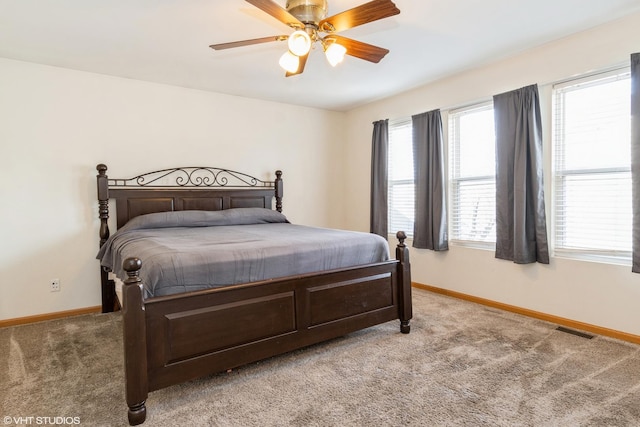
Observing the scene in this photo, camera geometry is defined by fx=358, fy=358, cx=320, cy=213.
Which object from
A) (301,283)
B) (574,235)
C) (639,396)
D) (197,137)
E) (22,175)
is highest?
(197,137)

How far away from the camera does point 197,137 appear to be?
4.24 metres

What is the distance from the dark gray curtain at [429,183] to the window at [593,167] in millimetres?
1120

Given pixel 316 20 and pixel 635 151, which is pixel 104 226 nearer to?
pixel 316 20

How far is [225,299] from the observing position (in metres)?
2.08

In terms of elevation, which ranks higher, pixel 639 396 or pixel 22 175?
pixel 22 175

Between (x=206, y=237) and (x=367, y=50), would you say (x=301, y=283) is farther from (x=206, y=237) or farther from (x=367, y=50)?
(x=367, y=50)

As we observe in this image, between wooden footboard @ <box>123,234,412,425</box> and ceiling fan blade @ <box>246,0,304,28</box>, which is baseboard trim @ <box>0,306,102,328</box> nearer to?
wooden footboard @ <box>123,234,412,425</box>

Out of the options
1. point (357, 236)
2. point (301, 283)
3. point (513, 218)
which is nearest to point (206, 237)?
point (301, 283)

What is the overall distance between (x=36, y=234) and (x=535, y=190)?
182 inches

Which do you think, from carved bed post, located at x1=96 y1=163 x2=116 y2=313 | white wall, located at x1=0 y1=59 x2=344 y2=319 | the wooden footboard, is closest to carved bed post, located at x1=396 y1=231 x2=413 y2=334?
the wooden footboard

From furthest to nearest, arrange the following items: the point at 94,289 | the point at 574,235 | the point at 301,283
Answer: the point at 94,289 < the point at 574,235 < the point at 301,283

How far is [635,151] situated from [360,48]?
82.5 inches

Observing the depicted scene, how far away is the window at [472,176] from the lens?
3.68 metres

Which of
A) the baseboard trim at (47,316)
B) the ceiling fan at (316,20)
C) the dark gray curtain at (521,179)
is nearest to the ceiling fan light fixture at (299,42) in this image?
the ceiling fan at (316,20)
